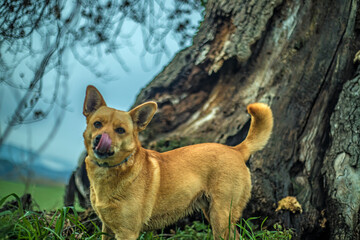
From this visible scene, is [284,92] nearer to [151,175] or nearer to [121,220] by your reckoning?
[151,175]

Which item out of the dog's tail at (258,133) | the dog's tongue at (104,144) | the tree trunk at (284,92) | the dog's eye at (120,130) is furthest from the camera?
the tree trunk at (284,92)

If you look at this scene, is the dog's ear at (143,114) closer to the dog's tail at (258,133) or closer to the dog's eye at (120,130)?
the dog's eye at (120,130)

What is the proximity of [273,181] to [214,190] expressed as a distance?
1.43 metres

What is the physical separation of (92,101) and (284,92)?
9.50 ft

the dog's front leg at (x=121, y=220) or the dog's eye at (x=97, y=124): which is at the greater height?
the dog's eye at (x=97, y=124)

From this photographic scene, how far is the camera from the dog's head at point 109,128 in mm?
2566

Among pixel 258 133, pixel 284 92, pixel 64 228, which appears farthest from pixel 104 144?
pixel 284 92

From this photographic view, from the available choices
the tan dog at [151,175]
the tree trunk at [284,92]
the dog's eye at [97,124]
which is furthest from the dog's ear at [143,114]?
the tree trunk at [284,92]

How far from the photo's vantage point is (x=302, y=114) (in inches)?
181

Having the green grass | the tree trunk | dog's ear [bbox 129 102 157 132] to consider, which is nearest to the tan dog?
dog's ear [bbox 129 102 157 132]

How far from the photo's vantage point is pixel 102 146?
249 centimetres

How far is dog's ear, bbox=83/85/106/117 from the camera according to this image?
2871mm

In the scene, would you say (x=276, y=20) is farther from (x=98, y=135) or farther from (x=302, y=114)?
(x=98, y=135)

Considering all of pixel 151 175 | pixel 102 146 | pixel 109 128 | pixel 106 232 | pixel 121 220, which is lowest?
pixel 106 232
